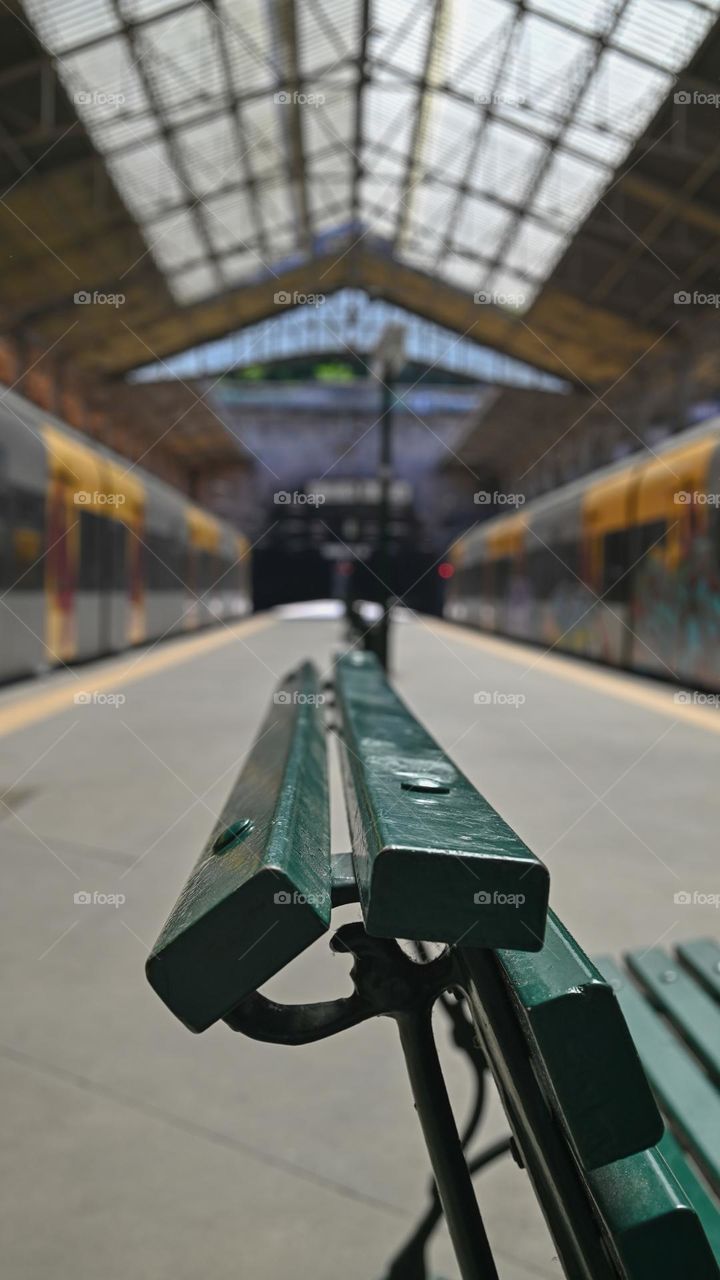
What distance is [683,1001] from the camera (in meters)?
2.24

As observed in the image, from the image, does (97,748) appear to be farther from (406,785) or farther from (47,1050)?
(406,785)

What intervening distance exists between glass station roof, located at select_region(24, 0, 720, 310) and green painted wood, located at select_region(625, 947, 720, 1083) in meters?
15.6

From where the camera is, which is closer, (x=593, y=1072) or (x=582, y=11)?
(x=593, y=1072)

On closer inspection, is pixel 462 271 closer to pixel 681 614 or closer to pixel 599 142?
pixel 599 142

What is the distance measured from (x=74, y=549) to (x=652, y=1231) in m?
11.8

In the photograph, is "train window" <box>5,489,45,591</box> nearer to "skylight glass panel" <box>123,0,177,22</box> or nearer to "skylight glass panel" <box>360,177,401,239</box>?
"skylight glass panel" <box>123,0,177,22</box>

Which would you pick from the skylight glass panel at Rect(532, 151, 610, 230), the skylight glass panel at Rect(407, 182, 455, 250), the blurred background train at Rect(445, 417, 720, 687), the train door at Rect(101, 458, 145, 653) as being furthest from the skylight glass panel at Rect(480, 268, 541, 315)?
the train door at Rect(101, 458, 145, 653)

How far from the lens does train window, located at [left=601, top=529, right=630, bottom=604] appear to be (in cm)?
1323

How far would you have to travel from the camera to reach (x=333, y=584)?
50000 millimetres

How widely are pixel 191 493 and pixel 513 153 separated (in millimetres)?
29407

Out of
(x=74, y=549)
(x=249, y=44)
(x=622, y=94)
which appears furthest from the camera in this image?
(x=249, y=44)

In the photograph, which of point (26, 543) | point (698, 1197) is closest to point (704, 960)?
point (698, 1197)

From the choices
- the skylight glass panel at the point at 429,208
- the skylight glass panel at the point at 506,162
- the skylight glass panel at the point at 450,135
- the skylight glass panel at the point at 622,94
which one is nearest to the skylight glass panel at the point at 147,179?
the skylight glass panel at the point at 450,135

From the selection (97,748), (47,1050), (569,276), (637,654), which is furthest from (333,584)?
(47,1050)
